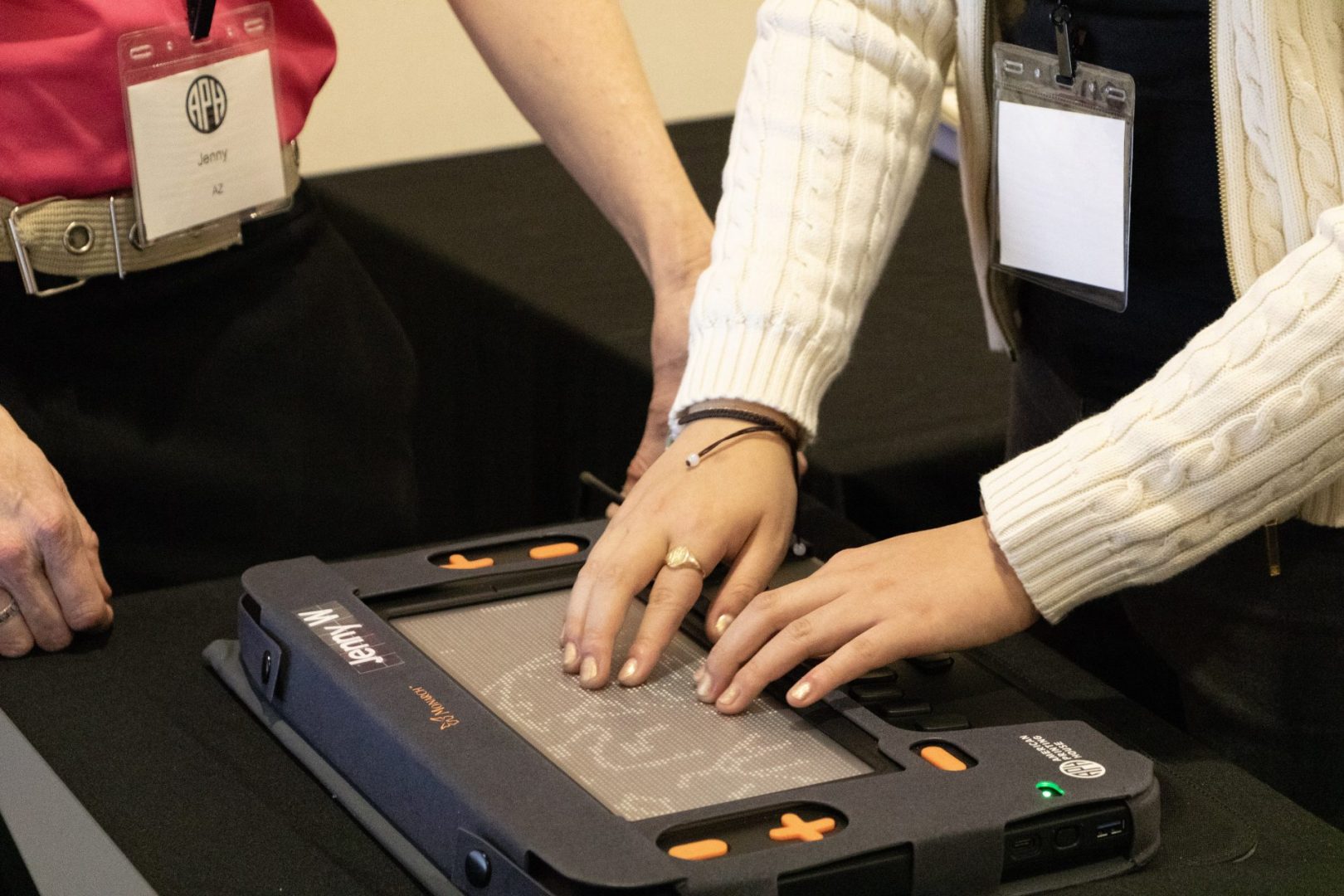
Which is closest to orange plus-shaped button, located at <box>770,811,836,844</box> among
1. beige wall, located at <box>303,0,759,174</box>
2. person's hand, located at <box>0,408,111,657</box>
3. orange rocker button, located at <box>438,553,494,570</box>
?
orange rocker button, located at <box>438,553,494,570</box>

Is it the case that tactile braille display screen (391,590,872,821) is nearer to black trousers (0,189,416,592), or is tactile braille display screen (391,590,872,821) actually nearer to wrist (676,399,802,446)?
wrist (676,399,802,446)

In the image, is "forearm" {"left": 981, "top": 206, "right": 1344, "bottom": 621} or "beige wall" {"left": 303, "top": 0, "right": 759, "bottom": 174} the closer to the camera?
"forearm" {"left": 981, "top": 206, "right": 1344, "bottom": 621}

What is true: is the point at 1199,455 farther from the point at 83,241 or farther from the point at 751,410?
the point at 83,241

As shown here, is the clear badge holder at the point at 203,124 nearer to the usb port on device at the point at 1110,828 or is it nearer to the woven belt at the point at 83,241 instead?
the woven belt at the point at 83,241

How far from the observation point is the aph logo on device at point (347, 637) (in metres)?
0.70

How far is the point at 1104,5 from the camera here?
2.60 feet

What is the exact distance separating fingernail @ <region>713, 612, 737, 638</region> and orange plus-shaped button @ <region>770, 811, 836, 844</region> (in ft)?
0.54

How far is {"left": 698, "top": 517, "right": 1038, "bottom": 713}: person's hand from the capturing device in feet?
2.29

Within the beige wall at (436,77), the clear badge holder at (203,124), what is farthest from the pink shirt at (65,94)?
the beige wall at (436,77)

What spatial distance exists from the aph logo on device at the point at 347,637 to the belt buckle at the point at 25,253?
12.1 inches

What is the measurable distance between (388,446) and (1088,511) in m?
0.58

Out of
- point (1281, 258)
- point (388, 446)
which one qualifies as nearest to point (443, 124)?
point (388, 446)

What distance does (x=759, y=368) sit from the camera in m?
0.85

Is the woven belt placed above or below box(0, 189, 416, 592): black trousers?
above
